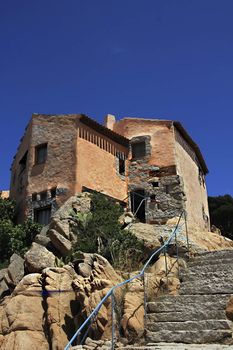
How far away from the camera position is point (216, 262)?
1020 centimetres

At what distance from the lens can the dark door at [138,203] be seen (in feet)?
73.6

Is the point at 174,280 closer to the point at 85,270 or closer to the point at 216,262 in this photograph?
the point at 216,262

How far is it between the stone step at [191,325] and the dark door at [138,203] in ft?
47.3

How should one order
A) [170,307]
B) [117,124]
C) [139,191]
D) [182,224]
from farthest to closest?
[117,124], [139,191], [182,224], [170,307]

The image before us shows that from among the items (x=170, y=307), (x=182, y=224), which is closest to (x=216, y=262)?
(x=170, y=307)

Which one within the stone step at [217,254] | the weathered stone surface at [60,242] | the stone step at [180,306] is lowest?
the stone step at [180,306]

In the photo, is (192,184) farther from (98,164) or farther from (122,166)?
(98,164)

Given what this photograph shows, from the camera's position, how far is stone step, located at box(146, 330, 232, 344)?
7039 millimetres

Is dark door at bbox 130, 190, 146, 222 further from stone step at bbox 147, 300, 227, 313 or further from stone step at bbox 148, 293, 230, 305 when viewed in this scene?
stone step at bbox 147, 300, 227, 313

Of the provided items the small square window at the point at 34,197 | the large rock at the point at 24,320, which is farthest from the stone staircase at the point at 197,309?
the small square window at the point at 34,197

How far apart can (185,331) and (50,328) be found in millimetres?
4237

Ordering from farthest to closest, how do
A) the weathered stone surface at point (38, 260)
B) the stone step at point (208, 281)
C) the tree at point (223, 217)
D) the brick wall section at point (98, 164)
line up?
the tree at point (223, 217)
the brick wall section at point (98, 164)
the weathered stone surface at point (38, 260)
the stone step at point (208, 281)

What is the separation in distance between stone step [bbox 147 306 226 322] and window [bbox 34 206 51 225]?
1307cm

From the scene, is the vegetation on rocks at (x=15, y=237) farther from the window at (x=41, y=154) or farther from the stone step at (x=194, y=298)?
the stone step at (x=194, y=298)
